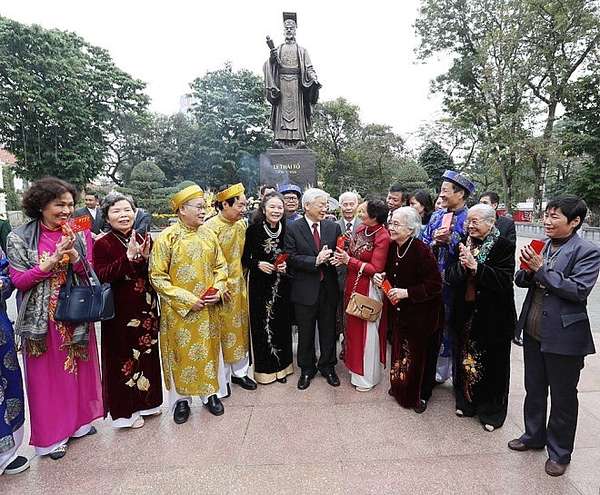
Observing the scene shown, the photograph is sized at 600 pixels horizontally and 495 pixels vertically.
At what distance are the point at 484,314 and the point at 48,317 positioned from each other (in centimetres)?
284

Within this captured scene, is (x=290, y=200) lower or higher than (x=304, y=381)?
higher

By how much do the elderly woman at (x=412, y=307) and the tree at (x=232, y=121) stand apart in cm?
2216

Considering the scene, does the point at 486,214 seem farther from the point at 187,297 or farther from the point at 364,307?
the point at 187,297

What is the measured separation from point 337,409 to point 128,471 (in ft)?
4.98

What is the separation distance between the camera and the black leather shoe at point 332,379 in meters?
3.62

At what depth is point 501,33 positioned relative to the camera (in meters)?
16.8

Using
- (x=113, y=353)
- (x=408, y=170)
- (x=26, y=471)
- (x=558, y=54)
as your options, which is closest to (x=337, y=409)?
(x=113, y=353)

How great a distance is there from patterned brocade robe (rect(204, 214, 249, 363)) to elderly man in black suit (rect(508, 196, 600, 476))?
217cm

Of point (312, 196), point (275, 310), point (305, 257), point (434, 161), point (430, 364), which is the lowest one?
point (430, 364)

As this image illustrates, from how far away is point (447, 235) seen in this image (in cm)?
318

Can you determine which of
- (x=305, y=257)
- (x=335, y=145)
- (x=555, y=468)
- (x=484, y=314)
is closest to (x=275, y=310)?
(x=305, y=257)

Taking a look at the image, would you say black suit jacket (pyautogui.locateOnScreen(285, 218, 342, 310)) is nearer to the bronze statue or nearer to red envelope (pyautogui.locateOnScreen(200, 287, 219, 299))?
red envelope (pyautogui.locateOnScreen(200, 287, 219, 299))

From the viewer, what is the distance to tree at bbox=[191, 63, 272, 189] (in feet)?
81.9

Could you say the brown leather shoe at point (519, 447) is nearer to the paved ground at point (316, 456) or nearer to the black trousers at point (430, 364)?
the paved ground at point (316, 456)
